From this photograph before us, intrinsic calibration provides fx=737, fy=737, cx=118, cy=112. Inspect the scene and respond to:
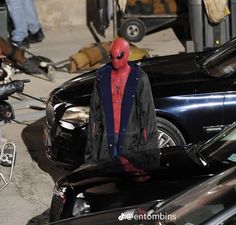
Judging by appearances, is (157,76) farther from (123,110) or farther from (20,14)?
(20,14)

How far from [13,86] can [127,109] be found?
1.92 metres

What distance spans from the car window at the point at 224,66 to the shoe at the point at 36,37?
8.00 metres

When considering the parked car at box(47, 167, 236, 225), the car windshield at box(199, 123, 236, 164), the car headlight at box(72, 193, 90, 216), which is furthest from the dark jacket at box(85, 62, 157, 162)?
the parked car at box(47, 167, 236, 225)

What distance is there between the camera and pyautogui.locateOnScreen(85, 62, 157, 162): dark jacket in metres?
5.69

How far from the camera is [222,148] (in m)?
5.18

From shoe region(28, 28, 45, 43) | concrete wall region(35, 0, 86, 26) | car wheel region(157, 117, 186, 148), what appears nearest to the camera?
car wheel region(157, 117, 186, 148)

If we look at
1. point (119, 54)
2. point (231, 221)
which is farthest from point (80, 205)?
point (231, 221)

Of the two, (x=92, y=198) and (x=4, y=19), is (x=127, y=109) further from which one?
(x=4, y=19)

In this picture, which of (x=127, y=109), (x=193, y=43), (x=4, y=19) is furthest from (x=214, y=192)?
(x=4, y=19)

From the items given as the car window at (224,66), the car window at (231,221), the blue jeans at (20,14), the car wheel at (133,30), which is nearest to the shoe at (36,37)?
the blue jeans at (20,14)

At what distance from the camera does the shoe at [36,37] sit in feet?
49.3

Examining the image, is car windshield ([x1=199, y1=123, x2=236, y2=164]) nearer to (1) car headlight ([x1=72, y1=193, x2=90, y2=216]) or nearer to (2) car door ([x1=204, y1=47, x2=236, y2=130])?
(1) car headlight ([x1=72, y1=193, x2=90, y2=216])

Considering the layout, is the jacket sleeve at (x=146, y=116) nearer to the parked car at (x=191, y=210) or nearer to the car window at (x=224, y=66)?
the parked car at (x=191, y=210)

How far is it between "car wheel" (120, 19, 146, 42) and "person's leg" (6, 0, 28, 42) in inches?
77.3
